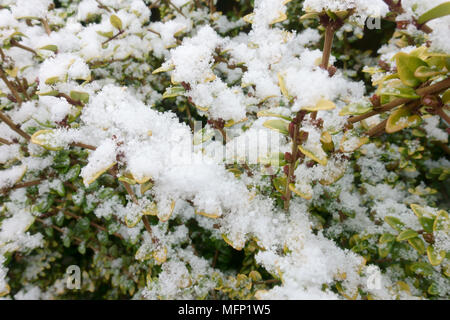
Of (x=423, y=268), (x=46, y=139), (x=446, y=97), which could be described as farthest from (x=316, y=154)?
(x=46, y=139)

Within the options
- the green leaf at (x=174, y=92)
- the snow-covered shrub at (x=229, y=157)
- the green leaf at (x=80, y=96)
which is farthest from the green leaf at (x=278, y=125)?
the green leaf at (x=80, y=96)

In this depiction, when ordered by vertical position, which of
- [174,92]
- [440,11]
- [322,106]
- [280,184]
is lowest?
[280,184]

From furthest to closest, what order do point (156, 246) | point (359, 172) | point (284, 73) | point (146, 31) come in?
point (146, 31) → point (359, 172) → point (156, 246) → point (284, 73)

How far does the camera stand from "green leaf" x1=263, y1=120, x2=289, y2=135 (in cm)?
83

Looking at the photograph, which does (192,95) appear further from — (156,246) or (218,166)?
(156,246)

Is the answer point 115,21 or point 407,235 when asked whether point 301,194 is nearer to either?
point 407,235

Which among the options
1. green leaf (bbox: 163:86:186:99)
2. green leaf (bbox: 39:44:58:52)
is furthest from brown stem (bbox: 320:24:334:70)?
green leaf (bbox: 39:44:58:52)

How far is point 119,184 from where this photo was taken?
1.44 m

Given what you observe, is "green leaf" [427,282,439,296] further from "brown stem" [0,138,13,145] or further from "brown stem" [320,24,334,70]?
"brown stem" [0,138,13,145]

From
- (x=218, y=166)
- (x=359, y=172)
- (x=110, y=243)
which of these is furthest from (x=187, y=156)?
(x=359, y=172)

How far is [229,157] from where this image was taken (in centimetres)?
98

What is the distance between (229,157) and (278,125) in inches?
8.4
